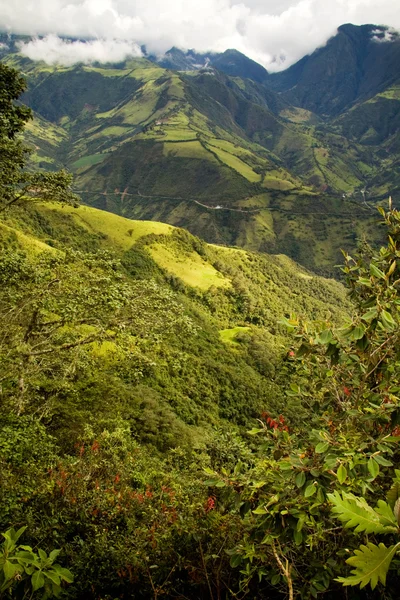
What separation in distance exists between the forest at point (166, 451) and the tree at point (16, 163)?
3.9 inches

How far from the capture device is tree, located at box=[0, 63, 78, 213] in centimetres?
1410

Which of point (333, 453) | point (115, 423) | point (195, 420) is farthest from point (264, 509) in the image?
point (195, 420)

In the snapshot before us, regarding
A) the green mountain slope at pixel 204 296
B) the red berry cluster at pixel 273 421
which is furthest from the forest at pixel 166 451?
the green mountain slope at pixel 204 296

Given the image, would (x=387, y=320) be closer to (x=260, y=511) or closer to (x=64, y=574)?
(x=260, y=511)

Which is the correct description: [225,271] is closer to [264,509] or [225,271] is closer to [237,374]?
[237,374]

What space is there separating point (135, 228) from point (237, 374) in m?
69.2

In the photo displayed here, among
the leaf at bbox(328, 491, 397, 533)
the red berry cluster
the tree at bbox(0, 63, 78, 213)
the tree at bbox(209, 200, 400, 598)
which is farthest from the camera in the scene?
the tree at bbox(0, 63, 78, 213)

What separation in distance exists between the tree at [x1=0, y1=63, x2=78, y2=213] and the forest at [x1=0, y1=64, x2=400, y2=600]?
0.10m

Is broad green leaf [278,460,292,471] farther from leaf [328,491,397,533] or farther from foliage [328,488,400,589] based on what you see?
leaf [328,491,397,533]

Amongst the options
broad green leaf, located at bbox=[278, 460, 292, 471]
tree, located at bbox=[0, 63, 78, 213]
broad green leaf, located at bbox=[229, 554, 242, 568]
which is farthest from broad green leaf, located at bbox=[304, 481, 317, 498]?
tree, located at bbox=[0, 63, 78, 213]

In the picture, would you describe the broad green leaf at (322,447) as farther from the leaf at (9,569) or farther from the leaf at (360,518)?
the leaf at (9,569)

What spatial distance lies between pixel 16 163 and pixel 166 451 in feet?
90.8

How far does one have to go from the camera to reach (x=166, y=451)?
34344 millimetres

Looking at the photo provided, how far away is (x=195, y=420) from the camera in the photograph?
56500 millimetres
